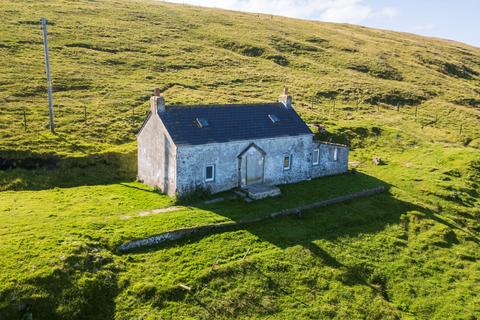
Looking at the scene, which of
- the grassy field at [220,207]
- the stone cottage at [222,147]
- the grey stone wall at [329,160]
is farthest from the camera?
the grey stone wall at [329,160]

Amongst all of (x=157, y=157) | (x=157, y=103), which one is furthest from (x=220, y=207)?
(x=157, y=103)

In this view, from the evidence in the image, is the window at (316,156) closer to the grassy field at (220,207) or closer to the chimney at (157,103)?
the grassy field at (220,207)

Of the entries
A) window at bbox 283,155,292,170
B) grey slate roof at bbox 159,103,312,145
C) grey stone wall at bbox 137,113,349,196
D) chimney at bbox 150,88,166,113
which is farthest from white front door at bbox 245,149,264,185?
chimney at bbox 150,88,166,113

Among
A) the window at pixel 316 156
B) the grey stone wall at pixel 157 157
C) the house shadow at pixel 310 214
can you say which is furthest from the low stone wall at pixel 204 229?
the window at pixel 316 156

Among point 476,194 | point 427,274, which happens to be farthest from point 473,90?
point 427,274

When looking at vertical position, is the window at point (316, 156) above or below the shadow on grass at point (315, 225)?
above

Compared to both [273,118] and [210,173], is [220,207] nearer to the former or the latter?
[210,173]
